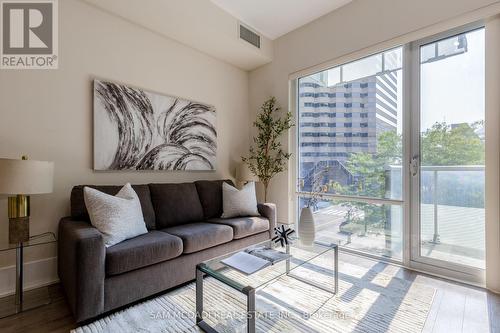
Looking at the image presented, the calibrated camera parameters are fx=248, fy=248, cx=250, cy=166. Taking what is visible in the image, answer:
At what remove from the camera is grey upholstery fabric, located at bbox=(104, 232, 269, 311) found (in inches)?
66.9

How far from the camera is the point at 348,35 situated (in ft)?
9.52

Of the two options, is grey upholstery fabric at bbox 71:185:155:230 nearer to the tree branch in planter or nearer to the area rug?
the area rug

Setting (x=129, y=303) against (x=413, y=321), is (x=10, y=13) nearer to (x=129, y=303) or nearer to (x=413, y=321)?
(x=129, y=303)

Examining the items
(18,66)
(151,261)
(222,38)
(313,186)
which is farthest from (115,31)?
(313,186)

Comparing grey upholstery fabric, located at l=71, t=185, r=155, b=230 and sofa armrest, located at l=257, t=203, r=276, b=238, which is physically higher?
grey upholstery fabric, located at l=71, t=185, r=155, b=230

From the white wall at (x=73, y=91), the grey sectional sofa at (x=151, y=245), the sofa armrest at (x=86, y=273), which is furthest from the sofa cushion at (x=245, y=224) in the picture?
the sofa armrest at (x=86, y=273)

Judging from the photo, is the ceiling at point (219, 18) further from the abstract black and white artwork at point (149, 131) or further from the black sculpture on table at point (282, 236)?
the black sculpture on table at point (282, 236)

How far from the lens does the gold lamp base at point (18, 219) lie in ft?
6.06

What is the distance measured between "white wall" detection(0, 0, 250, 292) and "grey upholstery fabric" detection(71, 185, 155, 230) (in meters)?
0.27

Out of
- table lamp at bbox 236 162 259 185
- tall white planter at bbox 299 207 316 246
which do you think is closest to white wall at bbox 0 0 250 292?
table lamp at bbox 236 162 259 185

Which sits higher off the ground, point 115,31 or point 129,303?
point 115,31

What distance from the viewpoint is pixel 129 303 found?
183cm

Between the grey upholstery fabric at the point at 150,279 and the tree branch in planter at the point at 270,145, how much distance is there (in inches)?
60.2

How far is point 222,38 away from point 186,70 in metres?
0.62
